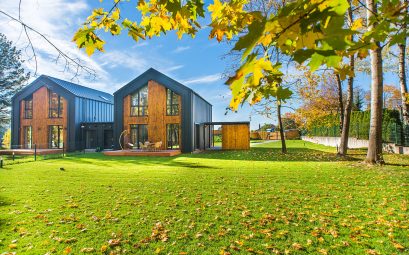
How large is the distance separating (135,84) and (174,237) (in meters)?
21.9

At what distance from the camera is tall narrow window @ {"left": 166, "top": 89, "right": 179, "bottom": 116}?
2347 centimetres

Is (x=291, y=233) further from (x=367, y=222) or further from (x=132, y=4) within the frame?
(x=132, y=4)

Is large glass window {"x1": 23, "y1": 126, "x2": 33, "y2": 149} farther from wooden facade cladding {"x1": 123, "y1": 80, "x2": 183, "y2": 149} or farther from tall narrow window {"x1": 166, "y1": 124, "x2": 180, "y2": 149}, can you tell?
tall narrow window {"x1": 166, "y1": 124, "x2": 180, "y2": 149}

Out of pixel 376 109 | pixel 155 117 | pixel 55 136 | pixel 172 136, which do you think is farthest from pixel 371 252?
pixel 55 136

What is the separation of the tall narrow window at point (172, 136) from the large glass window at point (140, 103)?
272 centimetres

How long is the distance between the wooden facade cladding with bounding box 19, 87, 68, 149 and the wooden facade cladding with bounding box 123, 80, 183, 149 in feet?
25.2

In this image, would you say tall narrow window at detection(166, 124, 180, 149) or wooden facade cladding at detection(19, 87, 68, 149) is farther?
wooden facade cladding at detection(19, 87, 68, 149)

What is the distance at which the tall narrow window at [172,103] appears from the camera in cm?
2347

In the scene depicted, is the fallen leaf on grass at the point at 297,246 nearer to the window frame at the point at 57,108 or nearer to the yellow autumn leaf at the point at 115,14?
the yellow autumn leaf at the point at 115,14

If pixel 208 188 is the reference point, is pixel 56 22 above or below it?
above

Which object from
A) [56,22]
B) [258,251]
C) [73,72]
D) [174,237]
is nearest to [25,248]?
[174,237]

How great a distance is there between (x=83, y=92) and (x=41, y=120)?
17.3 ft

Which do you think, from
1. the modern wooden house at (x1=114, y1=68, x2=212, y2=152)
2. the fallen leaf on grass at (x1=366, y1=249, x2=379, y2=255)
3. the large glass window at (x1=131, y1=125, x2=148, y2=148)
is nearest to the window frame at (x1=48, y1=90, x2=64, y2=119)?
the modern wooden house at (x1=114, y1=68, x2=212, y2=152)

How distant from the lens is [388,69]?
1864 cm
